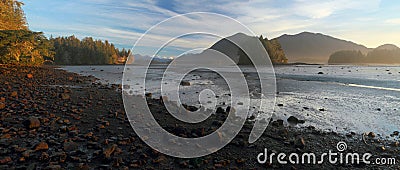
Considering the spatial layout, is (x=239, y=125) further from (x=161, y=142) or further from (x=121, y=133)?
(x=121, y=133)

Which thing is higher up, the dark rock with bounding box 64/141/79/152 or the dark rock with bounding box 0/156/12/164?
the dark rock with bounding box 0/156/12/164

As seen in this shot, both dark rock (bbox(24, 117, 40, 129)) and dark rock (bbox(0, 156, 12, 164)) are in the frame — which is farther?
dark rock (bbox(24, 117, 40, 129))

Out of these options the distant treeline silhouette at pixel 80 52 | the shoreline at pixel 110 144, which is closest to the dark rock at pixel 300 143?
the shoreline at pixel 110 144

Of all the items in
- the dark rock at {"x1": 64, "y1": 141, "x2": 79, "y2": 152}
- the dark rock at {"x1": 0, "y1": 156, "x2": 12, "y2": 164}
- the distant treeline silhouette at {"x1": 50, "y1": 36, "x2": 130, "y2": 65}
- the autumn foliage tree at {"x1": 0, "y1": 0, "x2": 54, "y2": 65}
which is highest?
the distant treeline silhouette at {"x1": 50, "y1": 36, "x2": 130, "y2": 65}

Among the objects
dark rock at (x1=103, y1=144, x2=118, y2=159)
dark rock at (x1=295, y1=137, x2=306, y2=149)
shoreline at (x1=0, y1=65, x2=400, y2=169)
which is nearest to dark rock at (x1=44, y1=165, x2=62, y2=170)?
shoreline at (x1=0, y1=65, x2=400, y2=169)

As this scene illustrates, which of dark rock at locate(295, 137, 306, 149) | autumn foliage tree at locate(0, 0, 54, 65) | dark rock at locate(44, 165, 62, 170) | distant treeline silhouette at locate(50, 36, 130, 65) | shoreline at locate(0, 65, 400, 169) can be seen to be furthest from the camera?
distant treeline silhouette at locate(50, 36, 130, 65)

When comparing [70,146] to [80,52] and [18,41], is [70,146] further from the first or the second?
[80,52]

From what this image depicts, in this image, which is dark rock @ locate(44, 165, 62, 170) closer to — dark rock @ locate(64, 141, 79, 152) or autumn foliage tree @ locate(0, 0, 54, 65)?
dark rock @ locate(64, 141, 79, 152)

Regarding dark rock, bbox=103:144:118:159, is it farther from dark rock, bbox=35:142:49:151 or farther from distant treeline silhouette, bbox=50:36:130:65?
distant treeline silhouette, bbox=50:36:130:65

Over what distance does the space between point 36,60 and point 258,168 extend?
115ft

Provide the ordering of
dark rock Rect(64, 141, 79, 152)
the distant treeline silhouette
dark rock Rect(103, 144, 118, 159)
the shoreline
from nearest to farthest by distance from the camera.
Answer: the shoreline
dark rock Rect(103, 144, 118, 159)
dark rock Rect(64, 141, 79, 152)
the distant treeline silhouette

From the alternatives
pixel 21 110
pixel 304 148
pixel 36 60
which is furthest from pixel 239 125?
pixel 36 60

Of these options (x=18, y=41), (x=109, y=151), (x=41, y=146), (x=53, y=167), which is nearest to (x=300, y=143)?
(x=109, y=151)

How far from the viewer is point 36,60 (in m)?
30.2
